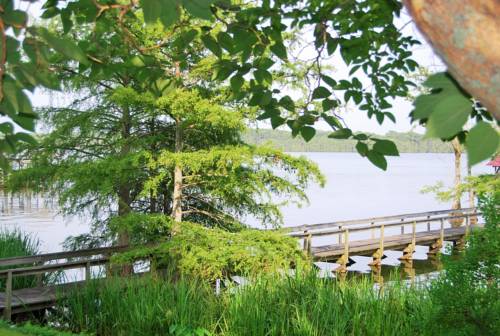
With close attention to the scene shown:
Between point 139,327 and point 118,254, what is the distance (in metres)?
3.18

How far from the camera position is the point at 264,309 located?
688 cm

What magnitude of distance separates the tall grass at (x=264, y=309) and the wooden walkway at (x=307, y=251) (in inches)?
46.7

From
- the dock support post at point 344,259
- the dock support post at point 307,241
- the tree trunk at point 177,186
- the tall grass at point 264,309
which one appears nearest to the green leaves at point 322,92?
the tall grass at point 264,309

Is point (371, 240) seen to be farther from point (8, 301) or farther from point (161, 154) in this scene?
point (8, 301)

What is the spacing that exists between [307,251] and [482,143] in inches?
531

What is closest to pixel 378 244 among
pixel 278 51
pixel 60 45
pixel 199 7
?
pixel 278 51

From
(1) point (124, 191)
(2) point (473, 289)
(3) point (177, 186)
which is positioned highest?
(3) point (177, 186)

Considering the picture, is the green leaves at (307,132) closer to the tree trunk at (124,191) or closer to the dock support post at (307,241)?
the tree trunk at (124,191)

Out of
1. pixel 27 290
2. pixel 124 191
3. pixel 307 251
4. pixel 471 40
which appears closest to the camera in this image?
pixel 471 40

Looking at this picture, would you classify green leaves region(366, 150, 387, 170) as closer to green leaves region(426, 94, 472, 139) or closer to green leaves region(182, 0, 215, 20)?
green leaves region(182, 0, 215, 20)

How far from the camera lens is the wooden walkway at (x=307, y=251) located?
9156 mm

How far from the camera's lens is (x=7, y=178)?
11.9 meters

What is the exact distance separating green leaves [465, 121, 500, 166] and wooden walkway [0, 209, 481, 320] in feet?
26.8

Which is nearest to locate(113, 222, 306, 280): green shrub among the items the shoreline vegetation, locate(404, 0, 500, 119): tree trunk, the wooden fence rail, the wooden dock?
the wooden fence rail
